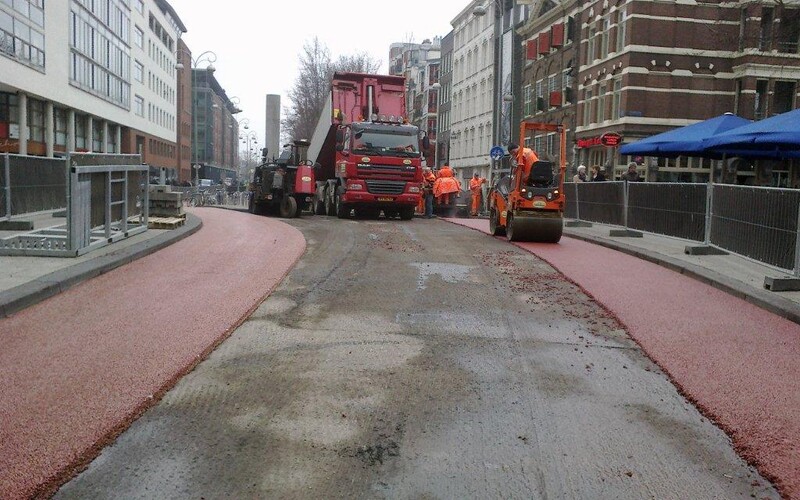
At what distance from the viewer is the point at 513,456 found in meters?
4.14

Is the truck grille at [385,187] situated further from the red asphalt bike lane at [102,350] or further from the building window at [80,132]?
the building window at [80,132]

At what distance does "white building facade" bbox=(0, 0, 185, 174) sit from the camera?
34719 millimetres

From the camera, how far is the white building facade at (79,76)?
34.7 metres

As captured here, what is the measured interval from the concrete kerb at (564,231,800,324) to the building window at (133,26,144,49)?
55.8m

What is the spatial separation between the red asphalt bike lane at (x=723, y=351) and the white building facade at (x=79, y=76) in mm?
29959

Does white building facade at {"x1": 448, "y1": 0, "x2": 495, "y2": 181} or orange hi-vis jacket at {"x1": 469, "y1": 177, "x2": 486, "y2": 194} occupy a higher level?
white building facade at {"x1": 448, "y1": 0, "x2": 495, "y2": 181}

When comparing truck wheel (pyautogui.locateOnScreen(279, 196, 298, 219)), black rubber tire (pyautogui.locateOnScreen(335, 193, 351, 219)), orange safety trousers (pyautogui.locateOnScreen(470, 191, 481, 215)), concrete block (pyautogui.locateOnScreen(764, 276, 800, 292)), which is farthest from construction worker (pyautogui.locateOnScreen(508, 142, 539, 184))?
orange safety trousers (pyautogui.locateOnScreen(470, 191, 481, 215))

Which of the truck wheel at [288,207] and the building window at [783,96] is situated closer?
the truck wheel at [288,207]

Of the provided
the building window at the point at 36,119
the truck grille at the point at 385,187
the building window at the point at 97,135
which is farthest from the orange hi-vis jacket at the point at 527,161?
the building window at the point at 97,135

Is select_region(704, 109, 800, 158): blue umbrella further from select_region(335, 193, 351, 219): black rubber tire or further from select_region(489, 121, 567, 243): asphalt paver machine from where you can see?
select_region(335, 193, 351, 219): black rubber tire

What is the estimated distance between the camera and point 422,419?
467 cm

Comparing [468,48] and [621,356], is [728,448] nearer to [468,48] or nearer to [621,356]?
[621,356]

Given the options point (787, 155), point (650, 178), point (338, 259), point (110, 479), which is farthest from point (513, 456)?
point (650, 178)

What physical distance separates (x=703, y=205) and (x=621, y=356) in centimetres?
867
